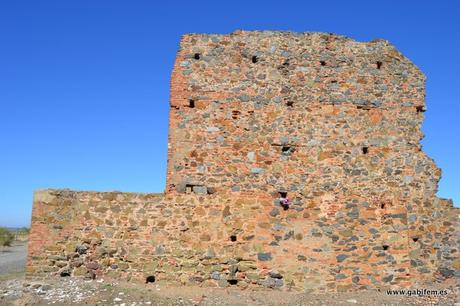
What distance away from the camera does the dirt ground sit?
29.5ft

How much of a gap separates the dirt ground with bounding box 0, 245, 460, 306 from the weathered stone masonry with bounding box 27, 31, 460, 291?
1.10 feet

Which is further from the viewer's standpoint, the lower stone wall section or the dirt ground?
the lower stone wall section

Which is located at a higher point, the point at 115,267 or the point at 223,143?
the point at 223,143

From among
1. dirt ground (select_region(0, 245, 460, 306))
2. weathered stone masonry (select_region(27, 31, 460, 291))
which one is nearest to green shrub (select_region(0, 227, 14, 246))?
dirt ground (select_region(0, 245, 460, 306))

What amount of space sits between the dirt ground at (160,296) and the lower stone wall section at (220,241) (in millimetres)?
297

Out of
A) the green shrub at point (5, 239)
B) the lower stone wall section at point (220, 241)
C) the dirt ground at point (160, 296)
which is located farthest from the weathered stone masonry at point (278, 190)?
the green shrub at point (5, 239)

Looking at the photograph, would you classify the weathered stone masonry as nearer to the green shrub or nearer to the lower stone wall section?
the lower stone wall section

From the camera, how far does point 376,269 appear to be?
36.0 feet

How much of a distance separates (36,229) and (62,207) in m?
0.79

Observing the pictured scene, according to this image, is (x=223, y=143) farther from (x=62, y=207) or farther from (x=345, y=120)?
(x=62, y=207)

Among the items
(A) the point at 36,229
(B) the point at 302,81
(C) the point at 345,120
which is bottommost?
(A) the point at 36,229

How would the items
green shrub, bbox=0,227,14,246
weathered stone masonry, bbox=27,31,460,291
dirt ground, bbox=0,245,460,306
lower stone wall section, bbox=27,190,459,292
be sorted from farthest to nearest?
green shrub, bbox=0,227,14,246 → weathered stone masonry, bbox=27,31,460,291 → lower stone wall section, bbox=27,190,459,292 → dirt ground, bbox=0,245,460,306

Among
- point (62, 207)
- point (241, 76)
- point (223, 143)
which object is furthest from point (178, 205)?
point (241, 76)

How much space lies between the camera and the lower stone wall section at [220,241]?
10391 mm
